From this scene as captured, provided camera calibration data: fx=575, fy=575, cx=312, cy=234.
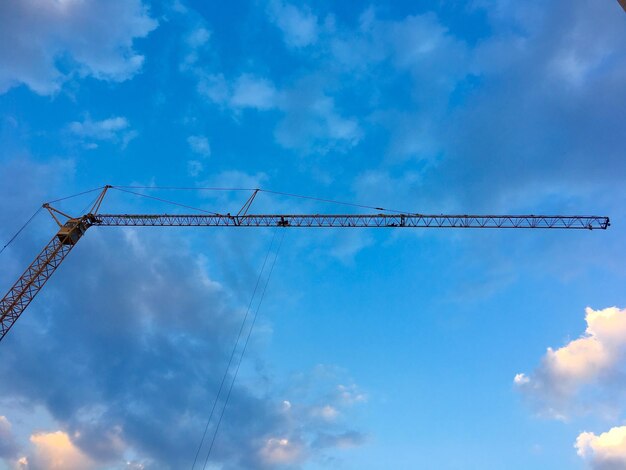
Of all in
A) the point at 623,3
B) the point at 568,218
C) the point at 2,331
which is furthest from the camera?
the point at 568,218

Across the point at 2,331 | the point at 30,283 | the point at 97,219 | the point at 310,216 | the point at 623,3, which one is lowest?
the point at 623,3

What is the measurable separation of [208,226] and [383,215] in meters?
29.8

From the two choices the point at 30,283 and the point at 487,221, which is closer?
the point at 30,283

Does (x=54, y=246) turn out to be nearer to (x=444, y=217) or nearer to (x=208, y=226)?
(x=208, y=226)

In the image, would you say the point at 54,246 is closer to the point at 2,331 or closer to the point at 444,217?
the point at 2,331

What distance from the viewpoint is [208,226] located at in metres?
98.3

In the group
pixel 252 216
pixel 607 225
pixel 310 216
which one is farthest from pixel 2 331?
pixel 607 225

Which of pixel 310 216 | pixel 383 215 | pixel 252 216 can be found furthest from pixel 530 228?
pixel 252 216

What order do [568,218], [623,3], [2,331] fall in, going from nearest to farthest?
[623,3] → [2,331] → [568,218]

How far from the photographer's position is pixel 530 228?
97.4m

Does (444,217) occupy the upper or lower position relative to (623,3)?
upper

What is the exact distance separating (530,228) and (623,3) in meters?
78.3

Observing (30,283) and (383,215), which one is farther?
(383,215)

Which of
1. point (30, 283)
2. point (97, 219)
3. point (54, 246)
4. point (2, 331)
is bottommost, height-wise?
point (2, 331)
